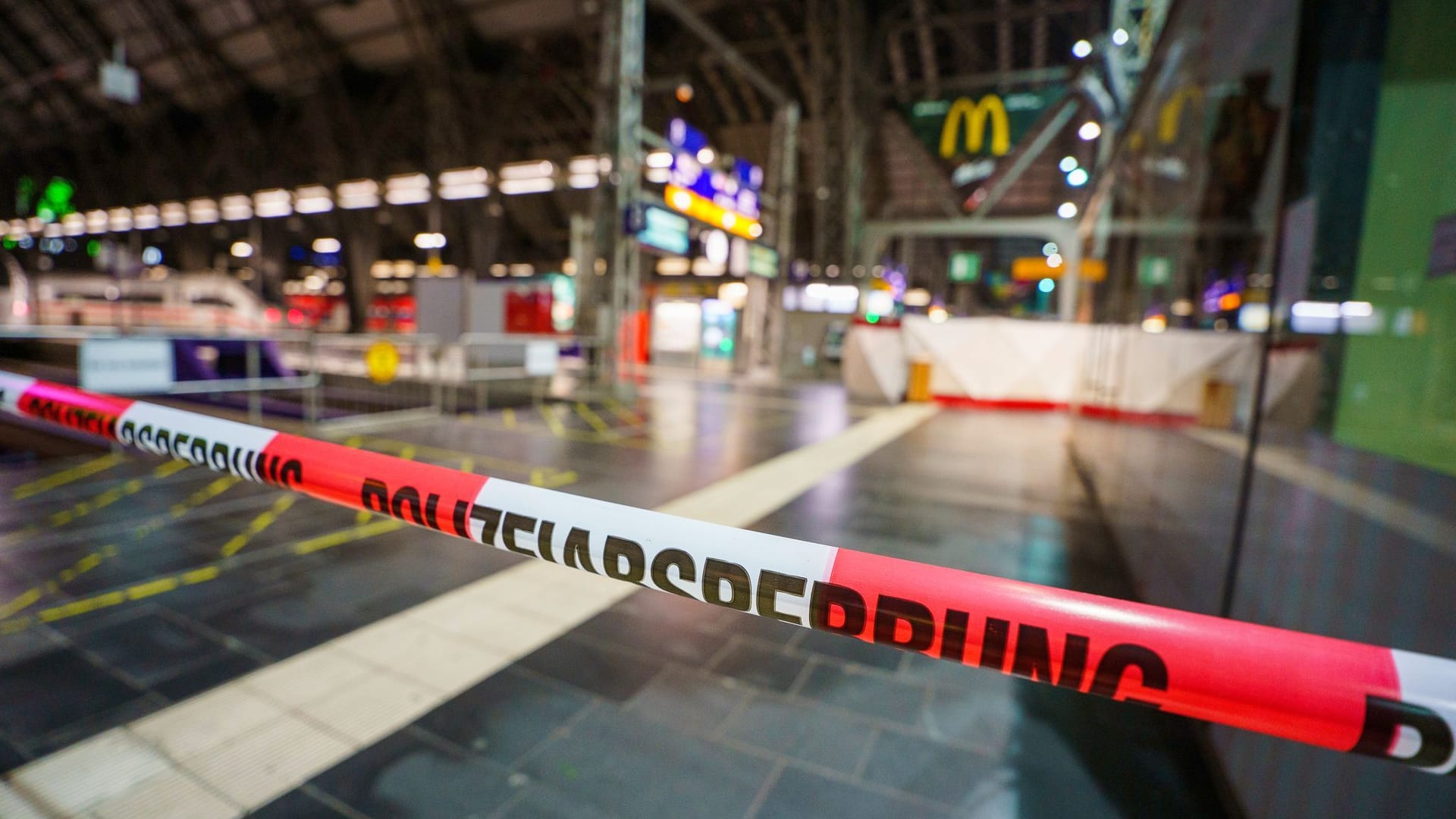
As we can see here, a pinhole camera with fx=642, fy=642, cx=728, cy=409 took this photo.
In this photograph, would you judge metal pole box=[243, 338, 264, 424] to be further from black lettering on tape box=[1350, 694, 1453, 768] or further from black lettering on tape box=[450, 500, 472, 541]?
black lettering on tape box=[1350, 694, 1453, 768]

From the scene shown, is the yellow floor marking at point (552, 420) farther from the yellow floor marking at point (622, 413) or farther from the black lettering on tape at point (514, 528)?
the black lettering on tape at point (514, 528)

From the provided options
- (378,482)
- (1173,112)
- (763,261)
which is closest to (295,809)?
(378,482)

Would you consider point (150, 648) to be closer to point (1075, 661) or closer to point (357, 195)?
point (1075, 661)

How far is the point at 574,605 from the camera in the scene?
3234mm

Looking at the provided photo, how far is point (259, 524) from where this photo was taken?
428cm

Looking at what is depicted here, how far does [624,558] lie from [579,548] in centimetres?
11

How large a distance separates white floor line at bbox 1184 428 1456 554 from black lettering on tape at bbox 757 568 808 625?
124cm

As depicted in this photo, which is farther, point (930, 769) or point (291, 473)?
point (930, 769)

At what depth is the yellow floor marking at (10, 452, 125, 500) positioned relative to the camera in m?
4.65

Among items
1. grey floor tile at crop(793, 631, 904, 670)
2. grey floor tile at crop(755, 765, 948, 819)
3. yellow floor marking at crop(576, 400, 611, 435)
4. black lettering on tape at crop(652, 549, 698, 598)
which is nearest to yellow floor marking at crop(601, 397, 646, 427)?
yellow floor marking at crop(576, 400, 611, 435)

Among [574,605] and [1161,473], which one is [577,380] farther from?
[1161,473]

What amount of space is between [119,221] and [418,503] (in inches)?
1769

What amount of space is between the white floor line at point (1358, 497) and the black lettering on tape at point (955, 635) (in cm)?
103

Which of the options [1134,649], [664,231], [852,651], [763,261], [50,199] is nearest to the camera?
[1134,649]
